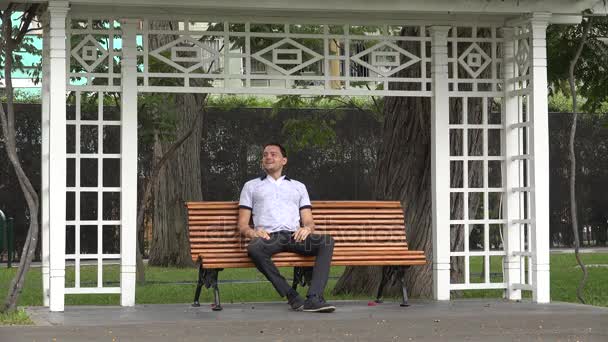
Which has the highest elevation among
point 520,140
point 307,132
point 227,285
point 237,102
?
point 237,102

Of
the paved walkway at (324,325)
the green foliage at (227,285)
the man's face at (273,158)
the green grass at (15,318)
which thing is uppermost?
the man's face at (273,158)

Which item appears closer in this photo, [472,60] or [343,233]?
[343,233]

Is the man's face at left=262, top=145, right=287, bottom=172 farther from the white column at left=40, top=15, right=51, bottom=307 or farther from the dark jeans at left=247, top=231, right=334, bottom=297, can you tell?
the white column at left=40, top=15, right=51, bottom=307

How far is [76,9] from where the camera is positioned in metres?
9.71

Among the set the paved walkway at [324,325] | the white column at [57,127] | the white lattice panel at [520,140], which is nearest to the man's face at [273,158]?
the paved walkway at [324,325]

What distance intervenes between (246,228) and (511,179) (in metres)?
2.40

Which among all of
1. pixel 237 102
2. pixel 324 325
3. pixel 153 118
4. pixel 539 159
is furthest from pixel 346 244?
pixel 237 102

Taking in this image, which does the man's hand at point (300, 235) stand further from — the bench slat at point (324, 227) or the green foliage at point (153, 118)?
the green foliage at point (153, 118)

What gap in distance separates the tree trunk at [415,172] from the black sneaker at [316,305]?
273 centimetres

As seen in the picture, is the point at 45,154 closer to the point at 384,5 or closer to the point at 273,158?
the point at 273,158

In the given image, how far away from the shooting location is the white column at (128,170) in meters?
9.88

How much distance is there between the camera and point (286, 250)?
382 inches

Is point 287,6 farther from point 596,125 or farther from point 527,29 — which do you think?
point 596,125

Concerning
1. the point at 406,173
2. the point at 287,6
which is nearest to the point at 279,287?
the point at 287,6
